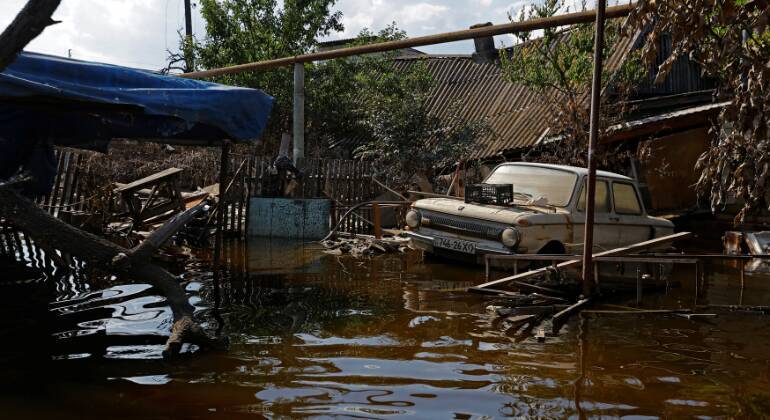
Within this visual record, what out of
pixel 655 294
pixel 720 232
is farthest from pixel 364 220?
pixel 720 232

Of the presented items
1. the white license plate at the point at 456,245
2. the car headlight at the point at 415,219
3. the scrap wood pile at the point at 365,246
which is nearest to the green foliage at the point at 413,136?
the scrap wood pile at the point at 365,246

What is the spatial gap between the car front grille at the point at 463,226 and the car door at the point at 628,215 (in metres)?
2.03

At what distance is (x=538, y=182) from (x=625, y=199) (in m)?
1.36

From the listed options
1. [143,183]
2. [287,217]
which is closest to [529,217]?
[287,217]

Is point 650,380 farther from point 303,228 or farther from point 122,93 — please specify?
point 303,228

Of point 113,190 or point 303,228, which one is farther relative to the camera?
point 303,228

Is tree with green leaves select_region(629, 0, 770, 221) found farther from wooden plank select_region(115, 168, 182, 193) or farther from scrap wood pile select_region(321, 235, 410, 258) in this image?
wooden plank select_region(115, 168, 182, 193)

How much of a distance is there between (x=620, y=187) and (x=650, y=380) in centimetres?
566

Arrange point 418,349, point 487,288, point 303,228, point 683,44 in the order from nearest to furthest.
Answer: point 418,349 < point 683,44 < point 487,288 < point 303,228

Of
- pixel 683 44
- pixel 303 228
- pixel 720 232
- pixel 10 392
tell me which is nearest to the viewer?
pixel 10 392

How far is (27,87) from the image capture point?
5375mm

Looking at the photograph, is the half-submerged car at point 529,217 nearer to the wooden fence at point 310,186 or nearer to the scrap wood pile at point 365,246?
the scrap wood pile at point 365,246

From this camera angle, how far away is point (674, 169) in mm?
14477

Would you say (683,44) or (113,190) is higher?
(683,44)
